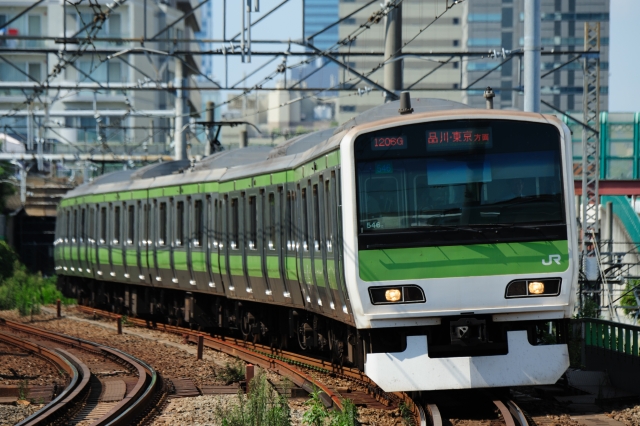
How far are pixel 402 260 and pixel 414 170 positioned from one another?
2.66 ft

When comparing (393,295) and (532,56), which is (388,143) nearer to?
(393,295)

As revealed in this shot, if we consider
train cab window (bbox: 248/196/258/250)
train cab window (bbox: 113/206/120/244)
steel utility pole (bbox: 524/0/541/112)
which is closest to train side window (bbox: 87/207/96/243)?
train cab window (bbox: 113/206/120/244)

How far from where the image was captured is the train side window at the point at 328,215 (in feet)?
37.8

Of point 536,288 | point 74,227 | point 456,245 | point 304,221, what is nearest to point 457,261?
point 456,245

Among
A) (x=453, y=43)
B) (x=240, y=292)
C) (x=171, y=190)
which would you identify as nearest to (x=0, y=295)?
(x=171, y=190)

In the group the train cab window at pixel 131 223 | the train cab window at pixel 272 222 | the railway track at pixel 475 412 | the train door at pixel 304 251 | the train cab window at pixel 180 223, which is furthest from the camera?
the train cab window at pixel 131 223

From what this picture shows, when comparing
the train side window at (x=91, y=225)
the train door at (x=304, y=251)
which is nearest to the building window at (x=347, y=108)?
the train side window at (x=91, y=225)

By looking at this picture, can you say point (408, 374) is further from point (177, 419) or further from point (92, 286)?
point (92, 286)

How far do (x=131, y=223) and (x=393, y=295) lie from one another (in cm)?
1435

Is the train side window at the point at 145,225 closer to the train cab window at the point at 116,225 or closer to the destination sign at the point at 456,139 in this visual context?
the train cab window at the point at 116,225

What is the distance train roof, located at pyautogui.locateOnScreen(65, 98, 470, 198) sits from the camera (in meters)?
12.5

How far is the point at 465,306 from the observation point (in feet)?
33.9

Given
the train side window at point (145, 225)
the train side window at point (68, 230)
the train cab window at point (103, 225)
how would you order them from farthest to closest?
the train side window at point (68, 230) < the train cab window at point (103, 225) < the train side window at point (145, 225)

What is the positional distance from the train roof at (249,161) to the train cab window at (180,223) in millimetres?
430
